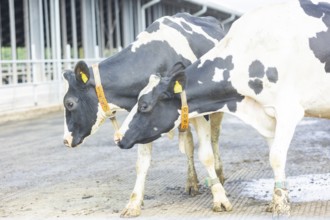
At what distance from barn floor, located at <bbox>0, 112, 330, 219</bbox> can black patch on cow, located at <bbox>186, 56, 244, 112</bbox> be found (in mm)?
961

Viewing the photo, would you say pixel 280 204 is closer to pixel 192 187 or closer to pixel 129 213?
pixel 129 213

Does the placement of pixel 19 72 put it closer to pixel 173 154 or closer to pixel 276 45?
pixel 173 154

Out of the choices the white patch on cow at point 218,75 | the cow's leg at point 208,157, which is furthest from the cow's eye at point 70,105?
the white patch on cow at point 218,75

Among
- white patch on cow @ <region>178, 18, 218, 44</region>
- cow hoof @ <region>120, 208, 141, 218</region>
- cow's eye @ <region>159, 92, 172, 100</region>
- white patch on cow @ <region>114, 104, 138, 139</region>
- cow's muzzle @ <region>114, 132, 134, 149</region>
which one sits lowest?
cow hoof @ <region>120, 208, 141, 218</region>

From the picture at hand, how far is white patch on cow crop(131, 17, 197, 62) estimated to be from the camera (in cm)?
702

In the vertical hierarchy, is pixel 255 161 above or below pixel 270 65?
below

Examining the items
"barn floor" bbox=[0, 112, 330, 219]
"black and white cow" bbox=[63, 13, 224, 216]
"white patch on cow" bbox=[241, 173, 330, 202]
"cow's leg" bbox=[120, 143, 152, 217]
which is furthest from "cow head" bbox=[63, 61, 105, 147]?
"white patch on cow" bbox=[241, 173, 330, 202]

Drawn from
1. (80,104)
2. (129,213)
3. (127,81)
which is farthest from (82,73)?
(129,213)

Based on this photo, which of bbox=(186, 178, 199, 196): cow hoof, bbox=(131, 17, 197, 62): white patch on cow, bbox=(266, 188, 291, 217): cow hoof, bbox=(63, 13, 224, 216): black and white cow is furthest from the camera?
bbox=(186, 178, 199, 196): cow hoof

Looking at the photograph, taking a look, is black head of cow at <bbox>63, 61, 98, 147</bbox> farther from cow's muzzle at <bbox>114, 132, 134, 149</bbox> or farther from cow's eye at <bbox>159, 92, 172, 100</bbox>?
cow's eye at <bbox>159, 92, 172, 100</bbox>

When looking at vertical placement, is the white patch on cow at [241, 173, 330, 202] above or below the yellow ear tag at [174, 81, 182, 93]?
below

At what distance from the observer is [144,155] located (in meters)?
6.72

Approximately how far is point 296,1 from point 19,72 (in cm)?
1578

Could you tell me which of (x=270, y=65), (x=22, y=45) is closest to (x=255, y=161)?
(x=270, y=65)
